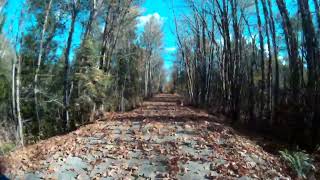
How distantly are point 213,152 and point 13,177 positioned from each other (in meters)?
5.13

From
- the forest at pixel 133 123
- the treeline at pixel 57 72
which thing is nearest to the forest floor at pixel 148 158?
the forest at pixel 133 123

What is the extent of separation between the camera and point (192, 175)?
10.2 metres

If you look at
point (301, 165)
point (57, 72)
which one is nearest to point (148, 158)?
point (301, 165)

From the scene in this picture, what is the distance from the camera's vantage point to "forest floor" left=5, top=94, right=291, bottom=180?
10469 mm

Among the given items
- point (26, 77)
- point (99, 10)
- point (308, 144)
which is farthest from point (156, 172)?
point (26, 77)

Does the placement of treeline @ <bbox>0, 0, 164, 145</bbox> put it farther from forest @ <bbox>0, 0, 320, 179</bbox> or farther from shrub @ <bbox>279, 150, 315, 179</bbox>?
shrub @ <bbox>279, 150, 315, 179</bbox>

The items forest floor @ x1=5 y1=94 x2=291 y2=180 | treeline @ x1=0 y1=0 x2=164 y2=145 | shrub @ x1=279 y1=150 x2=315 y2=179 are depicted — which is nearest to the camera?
shrub @ x1=279 y1=150 x2=315 y2=179

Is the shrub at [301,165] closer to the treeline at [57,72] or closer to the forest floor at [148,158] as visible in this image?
the forest floor at [148,158]

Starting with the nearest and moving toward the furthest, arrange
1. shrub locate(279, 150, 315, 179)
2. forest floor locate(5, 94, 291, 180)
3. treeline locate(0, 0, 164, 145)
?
shrub locate(279, 150, 315, 179), forest floor locate(5, 94, 291, 180), treeline locate(0, 0, 164, 145)

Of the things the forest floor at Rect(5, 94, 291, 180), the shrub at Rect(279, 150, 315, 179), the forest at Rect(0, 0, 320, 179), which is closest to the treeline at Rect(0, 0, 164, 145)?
the forest at Rect(0, 0, 320, 179)

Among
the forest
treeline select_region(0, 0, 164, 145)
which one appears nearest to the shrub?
the forest

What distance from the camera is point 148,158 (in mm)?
11992

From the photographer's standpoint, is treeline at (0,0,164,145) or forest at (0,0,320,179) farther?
treeline at (0,0,164,145)

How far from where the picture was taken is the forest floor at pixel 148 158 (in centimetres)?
1047
